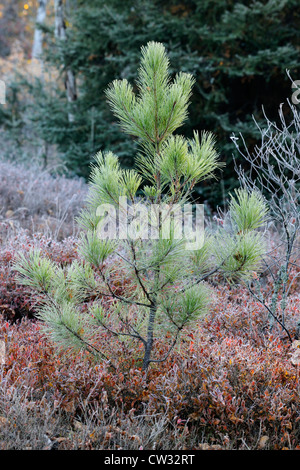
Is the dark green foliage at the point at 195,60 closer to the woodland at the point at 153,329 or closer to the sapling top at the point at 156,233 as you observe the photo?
the woodland at the point at 153,329

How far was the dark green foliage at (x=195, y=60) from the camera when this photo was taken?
730 cm

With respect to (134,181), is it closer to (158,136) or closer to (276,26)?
(158,136)

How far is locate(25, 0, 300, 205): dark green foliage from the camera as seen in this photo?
7305 millimetres

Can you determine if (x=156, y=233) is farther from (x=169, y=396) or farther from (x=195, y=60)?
(x=195, y=60)

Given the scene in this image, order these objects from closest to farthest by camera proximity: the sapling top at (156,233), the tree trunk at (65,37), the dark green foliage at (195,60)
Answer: the sapling top at (156,233)
the dark green foliage at (195,60)
the tree trunk at (65,37)

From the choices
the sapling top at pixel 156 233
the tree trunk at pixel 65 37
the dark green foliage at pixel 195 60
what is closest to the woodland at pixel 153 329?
the sapling top at pixel 156 233

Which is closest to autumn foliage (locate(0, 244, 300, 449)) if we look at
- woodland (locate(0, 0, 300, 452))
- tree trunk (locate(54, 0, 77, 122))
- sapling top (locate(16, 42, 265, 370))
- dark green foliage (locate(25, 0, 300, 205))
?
woodland (locate(0, 0, 300, 452))

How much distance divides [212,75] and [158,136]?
6.00m

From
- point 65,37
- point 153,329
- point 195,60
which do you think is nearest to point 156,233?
point 153,329

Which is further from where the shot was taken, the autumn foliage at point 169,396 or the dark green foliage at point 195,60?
the dark green foliage at point 195,60

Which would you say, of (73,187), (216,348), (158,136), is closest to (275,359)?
(216,348)

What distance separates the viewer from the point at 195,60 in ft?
24.2

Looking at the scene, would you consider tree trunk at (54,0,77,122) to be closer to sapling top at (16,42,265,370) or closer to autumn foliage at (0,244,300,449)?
sapling top at (16,42,265,370)

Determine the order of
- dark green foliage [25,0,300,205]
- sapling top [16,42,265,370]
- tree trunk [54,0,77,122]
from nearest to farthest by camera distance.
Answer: sapling top [16,42,265,370]
dark green foliage [25,0,300,205]
tree trunk [54,0,77,122]
